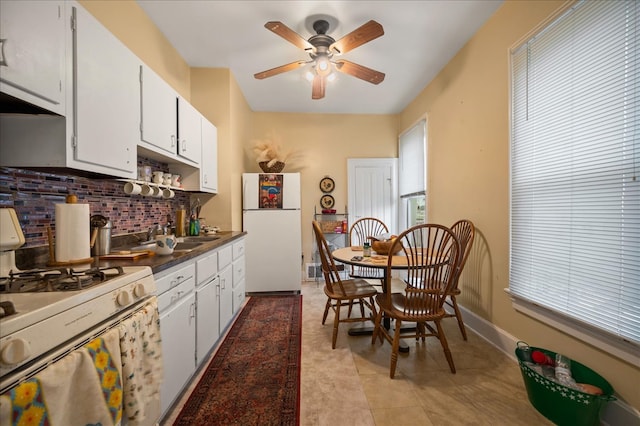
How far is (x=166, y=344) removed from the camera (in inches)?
54.0

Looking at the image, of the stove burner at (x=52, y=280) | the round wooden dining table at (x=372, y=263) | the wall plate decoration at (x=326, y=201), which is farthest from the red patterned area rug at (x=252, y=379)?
the wall plate decoration at (x=326, y=201)

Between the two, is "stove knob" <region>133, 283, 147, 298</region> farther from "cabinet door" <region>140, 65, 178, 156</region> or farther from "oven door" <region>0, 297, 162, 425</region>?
"cabinet door" <region>140, 65, 178, 156</region>

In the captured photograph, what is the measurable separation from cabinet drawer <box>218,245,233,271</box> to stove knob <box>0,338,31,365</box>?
5.01 ft

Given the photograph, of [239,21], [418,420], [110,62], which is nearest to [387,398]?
[418,420]

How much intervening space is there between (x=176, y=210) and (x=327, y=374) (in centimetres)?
217

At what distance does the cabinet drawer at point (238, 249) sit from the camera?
8.44ft

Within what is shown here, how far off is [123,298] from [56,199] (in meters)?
0.91

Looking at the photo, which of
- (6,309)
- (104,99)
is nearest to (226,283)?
(104,99)

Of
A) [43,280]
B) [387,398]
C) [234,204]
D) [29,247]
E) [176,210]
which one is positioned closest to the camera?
[43,280]

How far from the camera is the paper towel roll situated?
1243mm

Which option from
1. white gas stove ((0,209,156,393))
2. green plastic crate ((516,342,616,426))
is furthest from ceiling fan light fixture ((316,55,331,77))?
green plastic crate ((516,342,616,426))

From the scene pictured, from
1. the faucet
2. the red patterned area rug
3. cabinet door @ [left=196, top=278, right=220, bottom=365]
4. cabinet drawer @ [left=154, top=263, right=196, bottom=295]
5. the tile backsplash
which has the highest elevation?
the tile backsplash

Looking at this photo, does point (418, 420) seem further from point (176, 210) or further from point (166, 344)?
point (176, 210)

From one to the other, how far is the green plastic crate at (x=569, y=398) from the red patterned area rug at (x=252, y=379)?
1.33 metres
